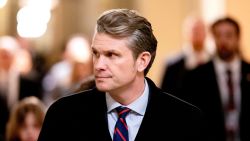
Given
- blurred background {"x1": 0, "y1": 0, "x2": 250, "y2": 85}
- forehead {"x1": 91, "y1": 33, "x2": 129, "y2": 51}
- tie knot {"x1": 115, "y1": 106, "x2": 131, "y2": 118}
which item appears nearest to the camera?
forehead {"x1": 91, "y1": 33, "x2": 129, "y2": 51}

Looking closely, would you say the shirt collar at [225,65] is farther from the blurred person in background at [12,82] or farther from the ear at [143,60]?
the ear at [143,60]

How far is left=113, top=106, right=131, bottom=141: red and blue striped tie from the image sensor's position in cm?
406

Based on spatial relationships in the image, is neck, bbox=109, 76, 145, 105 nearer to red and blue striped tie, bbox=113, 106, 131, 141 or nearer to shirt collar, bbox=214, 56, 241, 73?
red and blue striped tie, bbox=113, 106, 131, 141

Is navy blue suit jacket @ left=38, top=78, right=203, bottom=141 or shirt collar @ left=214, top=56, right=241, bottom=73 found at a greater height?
navy blue suit jacket @ left=38, top=78, right=203, bottom=141

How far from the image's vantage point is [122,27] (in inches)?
159

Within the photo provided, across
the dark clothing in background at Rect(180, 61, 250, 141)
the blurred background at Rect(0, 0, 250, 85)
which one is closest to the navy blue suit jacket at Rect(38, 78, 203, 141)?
the dark clothing in background at Rect(180, 61, 250, 141)

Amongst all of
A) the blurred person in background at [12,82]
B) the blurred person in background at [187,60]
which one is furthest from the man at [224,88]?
the blurred person in background at [12,82]

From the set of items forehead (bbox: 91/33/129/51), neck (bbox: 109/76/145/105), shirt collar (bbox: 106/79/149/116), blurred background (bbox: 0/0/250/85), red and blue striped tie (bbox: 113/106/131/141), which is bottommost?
blurred background (bbox: 0/0/250/85)

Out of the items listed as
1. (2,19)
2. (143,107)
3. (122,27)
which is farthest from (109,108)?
(2,19)

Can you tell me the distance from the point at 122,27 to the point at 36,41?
61.1ft

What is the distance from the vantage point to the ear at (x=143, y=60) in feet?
13.8

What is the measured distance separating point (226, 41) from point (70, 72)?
1838 mm

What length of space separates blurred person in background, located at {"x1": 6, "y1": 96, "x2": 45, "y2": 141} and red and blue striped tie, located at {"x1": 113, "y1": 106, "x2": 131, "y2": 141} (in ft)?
5.89

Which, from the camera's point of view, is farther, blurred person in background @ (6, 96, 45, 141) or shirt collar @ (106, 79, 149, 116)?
blurred person in background @ (6, 96, 45, 141)
